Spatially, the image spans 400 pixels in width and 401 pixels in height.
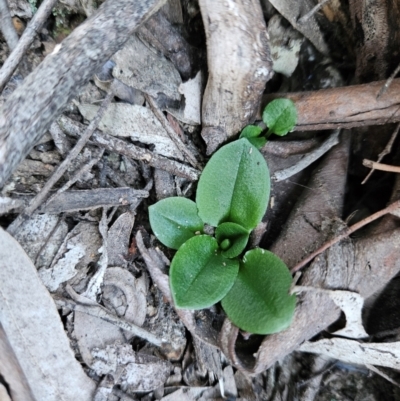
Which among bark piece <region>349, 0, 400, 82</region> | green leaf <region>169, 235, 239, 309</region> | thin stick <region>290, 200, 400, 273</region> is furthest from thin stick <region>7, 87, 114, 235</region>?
bark piece <region>349, 0, 400, 82</region>

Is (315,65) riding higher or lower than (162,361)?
higher

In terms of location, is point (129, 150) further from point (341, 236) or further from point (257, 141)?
point (341, 236)

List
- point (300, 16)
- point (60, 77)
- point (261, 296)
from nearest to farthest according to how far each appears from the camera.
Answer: point (60, 77) → point (261, 296) → point (300, 16)

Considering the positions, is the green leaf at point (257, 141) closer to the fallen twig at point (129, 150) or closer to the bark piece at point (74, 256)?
the fallen twig at point (129, 150)

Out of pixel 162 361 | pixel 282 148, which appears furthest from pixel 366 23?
pixel 162 361

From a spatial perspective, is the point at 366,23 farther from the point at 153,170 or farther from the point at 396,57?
the point at 153,170

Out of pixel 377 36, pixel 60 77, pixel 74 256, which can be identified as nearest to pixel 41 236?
pixel 74 256
